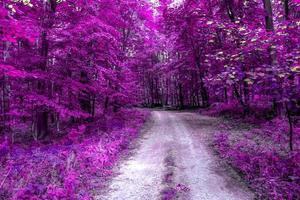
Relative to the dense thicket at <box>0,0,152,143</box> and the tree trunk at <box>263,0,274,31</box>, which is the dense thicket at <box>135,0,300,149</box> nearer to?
the tree trunk at <box>263,0,274,31</box>

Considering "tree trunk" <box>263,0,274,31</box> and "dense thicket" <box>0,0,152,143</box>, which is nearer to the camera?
"dense thicket" <box>0,0,152,143</box>

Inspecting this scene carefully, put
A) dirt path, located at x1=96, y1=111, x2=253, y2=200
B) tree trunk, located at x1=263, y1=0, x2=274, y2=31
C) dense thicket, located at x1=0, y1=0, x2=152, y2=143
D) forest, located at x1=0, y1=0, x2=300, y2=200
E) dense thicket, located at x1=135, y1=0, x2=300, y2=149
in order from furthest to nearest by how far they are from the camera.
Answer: tree trunk, located at x1=263, y1=0, x2=274, y2=31, dense thicket, located at x1=0, y1=0, x2=152, y2=143, dense thicket, located at x1=135, y1=0, x2=300, y2=149, forest, located at x1=0, y1=0, x2=300, y2=200, dirt path, located at x1=96, y1=111, x2=253, y2=200

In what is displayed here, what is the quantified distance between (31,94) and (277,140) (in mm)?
10429

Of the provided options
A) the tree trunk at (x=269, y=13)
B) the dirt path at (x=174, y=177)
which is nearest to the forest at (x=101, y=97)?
the tree trunk at (x=269, y=13)

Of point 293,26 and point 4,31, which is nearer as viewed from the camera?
point 4,31

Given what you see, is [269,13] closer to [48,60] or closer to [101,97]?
[48,60]

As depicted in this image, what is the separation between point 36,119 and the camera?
12.3 metres

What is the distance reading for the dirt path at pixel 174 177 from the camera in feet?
18.7

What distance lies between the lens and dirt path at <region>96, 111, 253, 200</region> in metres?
5.69

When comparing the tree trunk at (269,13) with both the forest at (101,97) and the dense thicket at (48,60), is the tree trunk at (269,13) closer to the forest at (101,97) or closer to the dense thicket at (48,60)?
the forest at (101,97)

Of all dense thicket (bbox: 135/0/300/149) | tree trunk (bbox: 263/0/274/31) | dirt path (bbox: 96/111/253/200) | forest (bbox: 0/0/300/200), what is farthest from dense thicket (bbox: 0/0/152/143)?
tree trunk (bbox: 263/0/274/31)

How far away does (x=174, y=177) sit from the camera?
6.71 meters

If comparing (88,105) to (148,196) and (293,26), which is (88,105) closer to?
(148,196)

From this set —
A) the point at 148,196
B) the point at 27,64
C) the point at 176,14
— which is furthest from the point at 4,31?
the point at 176,14
